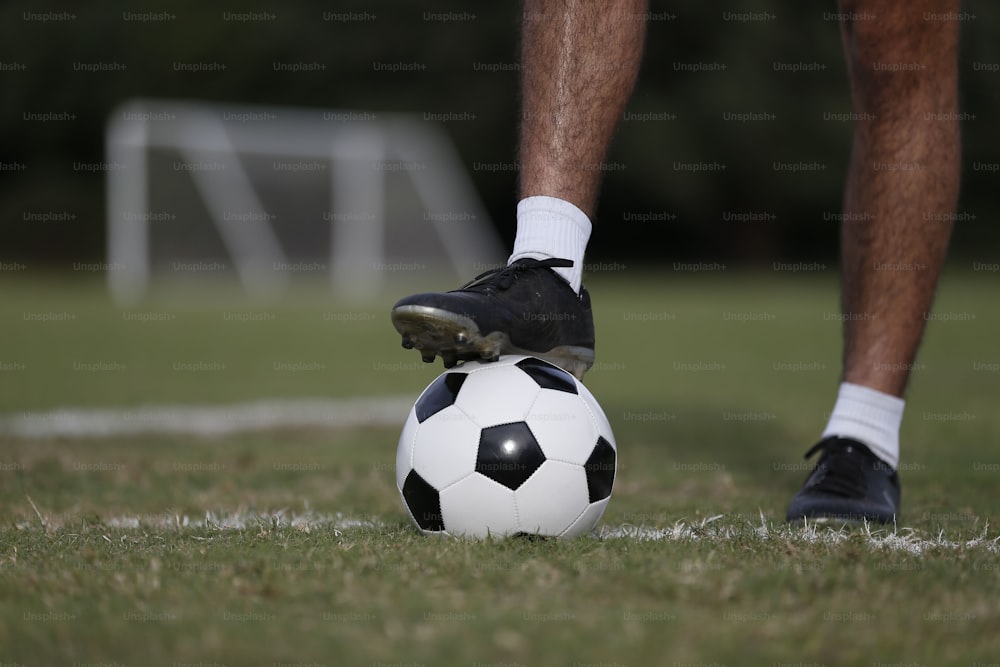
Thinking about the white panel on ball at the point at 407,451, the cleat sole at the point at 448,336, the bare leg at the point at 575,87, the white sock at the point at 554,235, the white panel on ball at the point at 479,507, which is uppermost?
the bare leg at the point at 575,87

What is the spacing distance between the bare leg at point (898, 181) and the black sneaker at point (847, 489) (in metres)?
0.22

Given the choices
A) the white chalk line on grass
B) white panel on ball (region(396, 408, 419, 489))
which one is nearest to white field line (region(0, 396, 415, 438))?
the white chalk line on grass

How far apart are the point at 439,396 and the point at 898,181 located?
1542 mm

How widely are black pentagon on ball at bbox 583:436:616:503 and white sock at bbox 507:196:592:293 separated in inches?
16.0

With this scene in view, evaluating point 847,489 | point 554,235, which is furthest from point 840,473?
point 554,235

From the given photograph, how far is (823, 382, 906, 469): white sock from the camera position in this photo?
2.93 m

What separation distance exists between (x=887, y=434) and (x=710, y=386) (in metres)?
4.18

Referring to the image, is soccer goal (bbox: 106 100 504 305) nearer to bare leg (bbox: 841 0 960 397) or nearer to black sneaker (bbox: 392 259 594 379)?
bare leg (bbox: 841 0 960 397)

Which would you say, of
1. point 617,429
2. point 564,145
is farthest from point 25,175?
point 564,145

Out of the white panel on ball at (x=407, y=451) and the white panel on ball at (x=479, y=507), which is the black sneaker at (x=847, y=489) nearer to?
the white panel on ball at (x=479, y=507)

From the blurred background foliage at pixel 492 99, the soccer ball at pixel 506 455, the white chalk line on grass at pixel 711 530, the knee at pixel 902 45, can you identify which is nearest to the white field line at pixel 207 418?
the white chalk line on grass at pixel 711 530

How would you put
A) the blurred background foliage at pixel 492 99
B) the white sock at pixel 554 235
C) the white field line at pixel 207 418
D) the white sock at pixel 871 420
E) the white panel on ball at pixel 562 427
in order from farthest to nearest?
the blurred background foliage at pixel 492 99, the white field line at pixel 207 418, the white sock at pixel 871 420, the white sock at pixel 554 235, the white panel on ball at pixel 562 427

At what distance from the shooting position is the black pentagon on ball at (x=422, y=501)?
2406 millimetres

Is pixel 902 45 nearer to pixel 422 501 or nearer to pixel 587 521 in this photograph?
pixel 587 521
